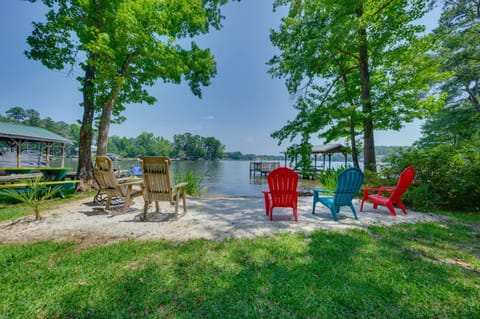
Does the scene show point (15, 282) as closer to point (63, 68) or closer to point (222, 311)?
point (222, 311)

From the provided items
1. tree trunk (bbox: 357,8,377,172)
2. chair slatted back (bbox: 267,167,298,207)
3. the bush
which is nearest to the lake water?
chair slatted back (bbox: 267,167,298,207)

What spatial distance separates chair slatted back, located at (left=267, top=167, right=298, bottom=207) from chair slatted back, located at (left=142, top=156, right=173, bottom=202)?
2.08m

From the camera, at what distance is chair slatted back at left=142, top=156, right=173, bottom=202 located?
11.5 feet

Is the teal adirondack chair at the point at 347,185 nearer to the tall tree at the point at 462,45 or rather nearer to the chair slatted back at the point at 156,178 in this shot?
the chair slatted back at the point at 156,178

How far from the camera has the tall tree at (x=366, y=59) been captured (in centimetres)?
607

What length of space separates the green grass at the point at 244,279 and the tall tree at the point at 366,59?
15.3ft

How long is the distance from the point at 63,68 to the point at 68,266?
796 centimetres

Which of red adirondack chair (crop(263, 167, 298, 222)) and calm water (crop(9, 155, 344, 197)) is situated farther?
calm water (crop(9, 155, 344, 197))

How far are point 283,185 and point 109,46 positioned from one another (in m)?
7.36

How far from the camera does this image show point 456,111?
13312 millimetres

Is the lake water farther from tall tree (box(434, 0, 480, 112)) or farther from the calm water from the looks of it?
tall tree (box(434, 0, 480, 112))

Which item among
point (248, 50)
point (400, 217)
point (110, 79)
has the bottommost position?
point (400, 217)

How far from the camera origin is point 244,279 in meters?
1.81

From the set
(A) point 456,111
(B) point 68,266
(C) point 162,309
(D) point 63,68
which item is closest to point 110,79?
(D) point 63,68
